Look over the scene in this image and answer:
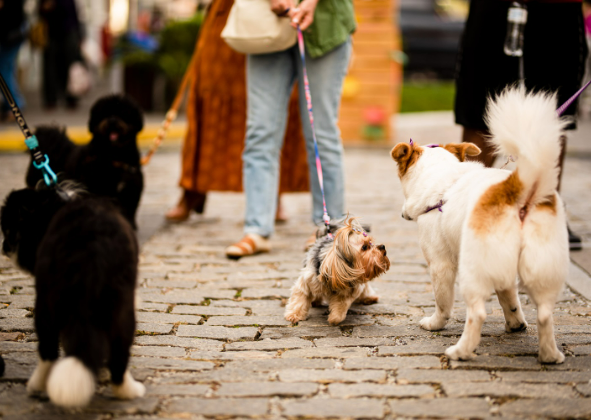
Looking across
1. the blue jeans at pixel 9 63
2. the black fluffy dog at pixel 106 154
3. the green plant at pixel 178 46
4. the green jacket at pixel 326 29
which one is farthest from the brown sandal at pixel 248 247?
the green plant at pixel 178 46

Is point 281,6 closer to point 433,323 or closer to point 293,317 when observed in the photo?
point 293,317

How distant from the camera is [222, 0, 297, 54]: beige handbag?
4426 millimetres

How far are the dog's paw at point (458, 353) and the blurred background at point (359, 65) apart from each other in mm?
8270

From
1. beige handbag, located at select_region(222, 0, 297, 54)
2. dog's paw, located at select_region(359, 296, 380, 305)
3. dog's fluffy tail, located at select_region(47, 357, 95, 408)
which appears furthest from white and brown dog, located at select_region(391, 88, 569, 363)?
beige handbag, located at select_region(222, 0, 297, 54)

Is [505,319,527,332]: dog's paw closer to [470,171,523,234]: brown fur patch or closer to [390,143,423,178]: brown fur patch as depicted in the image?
[470,171,523,234]: brown fur patch

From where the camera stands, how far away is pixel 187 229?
5.79 metres

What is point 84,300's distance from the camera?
90.3 inches

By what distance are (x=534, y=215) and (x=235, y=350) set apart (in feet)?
4.98

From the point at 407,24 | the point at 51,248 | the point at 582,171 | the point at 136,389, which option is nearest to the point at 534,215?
the point at 136,389

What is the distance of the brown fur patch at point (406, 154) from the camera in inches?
132

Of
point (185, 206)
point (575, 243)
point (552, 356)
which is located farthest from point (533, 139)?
point (185, 206)

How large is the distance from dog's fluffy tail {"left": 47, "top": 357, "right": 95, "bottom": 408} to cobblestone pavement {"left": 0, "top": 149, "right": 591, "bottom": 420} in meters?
0.31

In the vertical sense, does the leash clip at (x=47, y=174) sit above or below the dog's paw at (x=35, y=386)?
above

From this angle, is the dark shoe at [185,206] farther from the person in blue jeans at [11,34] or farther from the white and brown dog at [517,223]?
the person in blue jeans at [11,34]
